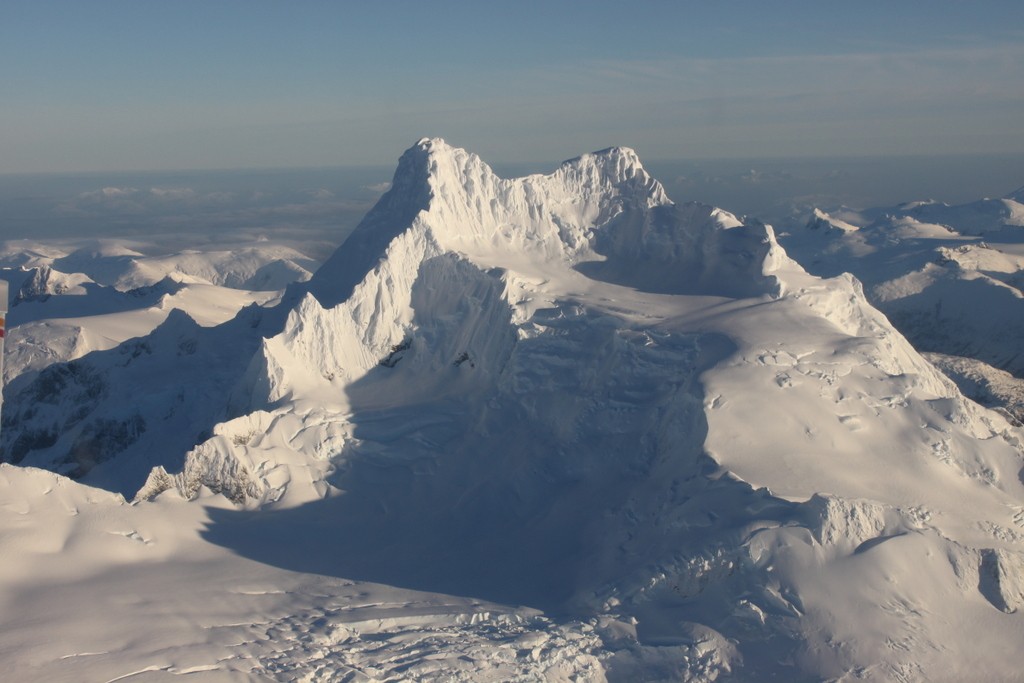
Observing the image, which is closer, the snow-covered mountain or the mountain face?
the mountain face

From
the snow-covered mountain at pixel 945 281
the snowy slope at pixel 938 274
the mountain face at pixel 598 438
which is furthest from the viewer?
the snowy slope at pixel 938 274

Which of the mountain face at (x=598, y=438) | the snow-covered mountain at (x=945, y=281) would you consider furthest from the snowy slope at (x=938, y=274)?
the mountain face at (x=598, y=438)

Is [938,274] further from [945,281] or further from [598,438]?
[598,438]

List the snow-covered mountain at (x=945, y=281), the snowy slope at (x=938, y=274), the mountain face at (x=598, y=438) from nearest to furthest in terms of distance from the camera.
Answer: the mountain face at (x=598, y=438)
the snow-covered mountain at (x=945, y=281)
the snowy slope at (x=938, y=274)

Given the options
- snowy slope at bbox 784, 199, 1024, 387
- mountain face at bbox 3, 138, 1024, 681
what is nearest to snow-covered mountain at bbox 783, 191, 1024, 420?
snowy slope at bbox 784, 199, 1024, 387

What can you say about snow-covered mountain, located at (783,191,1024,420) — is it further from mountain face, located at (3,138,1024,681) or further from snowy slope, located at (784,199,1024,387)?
mountain face, located at (3,138,1024,681)

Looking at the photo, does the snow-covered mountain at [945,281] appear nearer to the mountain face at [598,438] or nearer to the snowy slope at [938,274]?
the snowy slope at [938,274]

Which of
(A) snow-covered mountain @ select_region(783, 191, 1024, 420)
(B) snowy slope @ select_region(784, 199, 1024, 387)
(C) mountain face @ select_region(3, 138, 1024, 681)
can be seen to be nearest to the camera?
(C) mountain face @ select_region(3, 138, 1024, 681)

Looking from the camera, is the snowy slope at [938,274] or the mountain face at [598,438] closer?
the mountain face at [598,438]

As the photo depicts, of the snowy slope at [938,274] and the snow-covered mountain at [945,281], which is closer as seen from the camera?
the snow-covered mountain at [945,281]

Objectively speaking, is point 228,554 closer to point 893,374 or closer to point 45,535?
point 45,535
